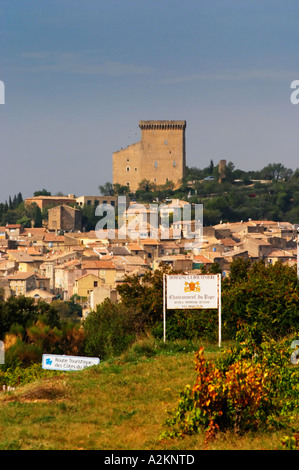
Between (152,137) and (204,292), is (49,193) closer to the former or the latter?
(152,137)

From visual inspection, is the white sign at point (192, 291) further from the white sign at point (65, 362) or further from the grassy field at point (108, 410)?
the white sign at point (65, 362)

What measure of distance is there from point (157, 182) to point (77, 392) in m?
89.7

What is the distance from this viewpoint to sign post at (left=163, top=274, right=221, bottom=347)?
10.9 metres

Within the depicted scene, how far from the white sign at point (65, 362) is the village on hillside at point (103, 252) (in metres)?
31.4

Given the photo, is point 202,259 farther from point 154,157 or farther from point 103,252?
point 154,157

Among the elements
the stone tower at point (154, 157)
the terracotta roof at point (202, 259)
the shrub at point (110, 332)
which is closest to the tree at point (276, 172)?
the stone tower at point (154, 157)

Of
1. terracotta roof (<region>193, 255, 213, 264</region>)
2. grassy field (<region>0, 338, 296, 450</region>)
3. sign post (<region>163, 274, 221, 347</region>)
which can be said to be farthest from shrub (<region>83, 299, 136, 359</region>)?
terracotta roof (<region>193, 255, 213, 264</region>)

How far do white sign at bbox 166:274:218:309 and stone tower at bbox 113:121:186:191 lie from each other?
8626cm

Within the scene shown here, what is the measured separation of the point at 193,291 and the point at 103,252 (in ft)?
174

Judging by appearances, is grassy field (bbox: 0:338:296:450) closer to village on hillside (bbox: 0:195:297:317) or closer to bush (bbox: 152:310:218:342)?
bush (bbox: 152:310:218:342)

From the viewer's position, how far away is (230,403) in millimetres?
6637

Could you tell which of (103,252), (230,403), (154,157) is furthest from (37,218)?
(230,403)

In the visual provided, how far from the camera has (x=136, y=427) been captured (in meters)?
7.16

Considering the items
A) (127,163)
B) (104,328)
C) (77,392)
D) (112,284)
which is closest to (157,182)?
(127,163)
